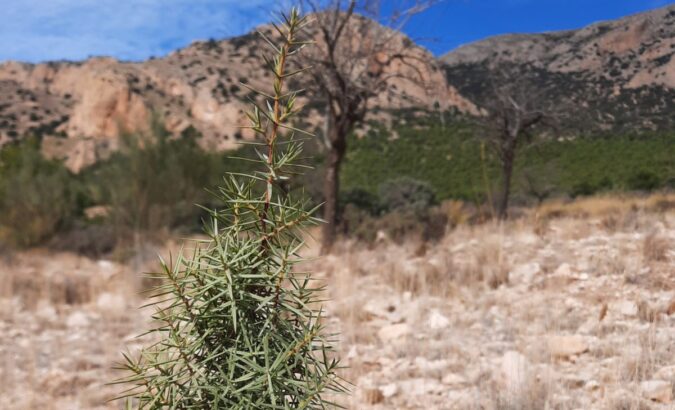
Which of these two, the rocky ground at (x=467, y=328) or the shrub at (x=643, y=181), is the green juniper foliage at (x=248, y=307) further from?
the shrub at (x=643, y=181)

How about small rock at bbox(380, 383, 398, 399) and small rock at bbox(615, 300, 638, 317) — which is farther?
small rock at bbox(615, 300, 638, 317)

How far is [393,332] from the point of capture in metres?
3.95

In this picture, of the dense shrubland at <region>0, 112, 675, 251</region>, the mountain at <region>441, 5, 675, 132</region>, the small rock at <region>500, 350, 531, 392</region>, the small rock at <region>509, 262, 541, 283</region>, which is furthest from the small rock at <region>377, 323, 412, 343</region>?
the mountain at <region>441, 5, 675, 132</region>

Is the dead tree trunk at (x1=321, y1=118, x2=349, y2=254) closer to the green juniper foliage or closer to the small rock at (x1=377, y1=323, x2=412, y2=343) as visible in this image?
the small rock at (x1=377, y1=323, x2=412, y2=343)

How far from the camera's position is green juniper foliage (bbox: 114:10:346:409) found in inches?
42.4

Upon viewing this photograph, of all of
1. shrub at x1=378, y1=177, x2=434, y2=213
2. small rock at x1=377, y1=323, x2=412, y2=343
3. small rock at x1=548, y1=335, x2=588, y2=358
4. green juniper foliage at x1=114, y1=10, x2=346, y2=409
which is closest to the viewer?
green juniper foliage at x1=114, y1=10, x2=346, y2=409

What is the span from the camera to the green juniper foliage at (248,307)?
108 centimetres

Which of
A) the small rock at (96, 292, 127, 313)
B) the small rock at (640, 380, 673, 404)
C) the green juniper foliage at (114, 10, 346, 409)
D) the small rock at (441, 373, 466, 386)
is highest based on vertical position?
the green juniper foliage at (114, 10, 346, 409)

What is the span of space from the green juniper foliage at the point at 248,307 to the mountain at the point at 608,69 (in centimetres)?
1377

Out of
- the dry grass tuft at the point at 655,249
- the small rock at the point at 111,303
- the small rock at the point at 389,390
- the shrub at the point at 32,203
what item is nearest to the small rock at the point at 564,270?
the dry grass tuft at the point at 655,249

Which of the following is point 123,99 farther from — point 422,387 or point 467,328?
point 422,387

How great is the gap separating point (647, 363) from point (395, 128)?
1464 inches

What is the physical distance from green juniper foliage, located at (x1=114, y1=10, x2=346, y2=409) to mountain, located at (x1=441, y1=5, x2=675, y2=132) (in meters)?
13.8

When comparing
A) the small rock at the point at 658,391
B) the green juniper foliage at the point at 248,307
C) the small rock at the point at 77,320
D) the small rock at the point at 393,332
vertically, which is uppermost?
the green juniper foliage at the point at 248,307
